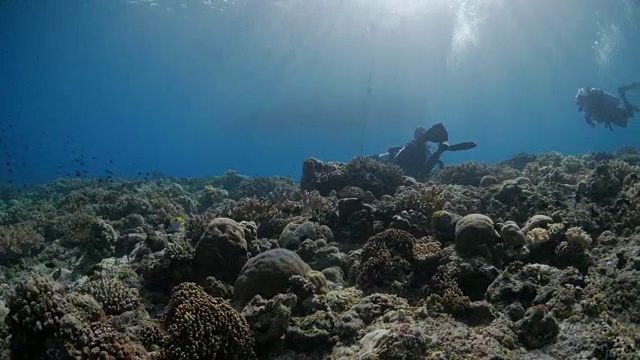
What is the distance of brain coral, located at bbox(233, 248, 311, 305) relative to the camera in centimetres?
716

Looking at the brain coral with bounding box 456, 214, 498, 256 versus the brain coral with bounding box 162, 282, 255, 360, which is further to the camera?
the brain coral with bounding box 456, 214, 498, 256

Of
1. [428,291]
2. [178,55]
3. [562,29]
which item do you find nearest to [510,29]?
[562,29]

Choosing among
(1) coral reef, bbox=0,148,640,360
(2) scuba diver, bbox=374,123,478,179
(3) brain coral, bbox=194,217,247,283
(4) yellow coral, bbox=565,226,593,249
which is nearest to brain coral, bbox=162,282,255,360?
(1) coral reef, bbox=0,148,640,360

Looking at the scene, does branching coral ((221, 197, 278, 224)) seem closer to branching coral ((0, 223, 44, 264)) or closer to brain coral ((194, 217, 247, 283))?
brain coral ((194, 217, 247, 283))

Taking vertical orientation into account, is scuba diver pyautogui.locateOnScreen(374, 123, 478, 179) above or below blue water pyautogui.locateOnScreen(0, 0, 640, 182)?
below

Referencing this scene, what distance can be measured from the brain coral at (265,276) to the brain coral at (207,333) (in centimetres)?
121

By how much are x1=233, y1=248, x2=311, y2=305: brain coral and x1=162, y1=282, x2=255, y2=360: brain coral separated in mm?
1214

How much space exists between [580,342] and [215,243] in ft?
21.5

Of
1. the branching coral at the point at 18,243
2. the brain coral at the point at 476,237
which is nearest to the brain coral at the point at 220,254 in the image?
the brain coral at the point at 476,237

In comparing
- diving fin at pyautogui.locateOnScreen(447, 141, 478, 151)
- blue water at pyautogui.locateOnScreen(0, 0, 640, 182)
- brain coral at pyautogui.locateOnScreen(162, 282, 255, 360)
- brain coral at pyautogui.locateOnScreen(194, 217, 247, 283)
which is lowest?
brain coral at pyautogui.locateOnScreen(162, 282, 255, 360)

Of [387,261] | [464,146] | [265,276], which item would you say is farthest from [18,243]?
[464,146]

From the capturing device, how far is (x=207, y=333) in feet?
18.1

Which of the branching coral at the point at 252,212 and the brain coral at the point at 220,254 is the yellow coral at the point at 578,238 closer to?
the brain coral at the point at 220,254

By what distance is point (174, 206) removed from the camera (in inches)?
711
